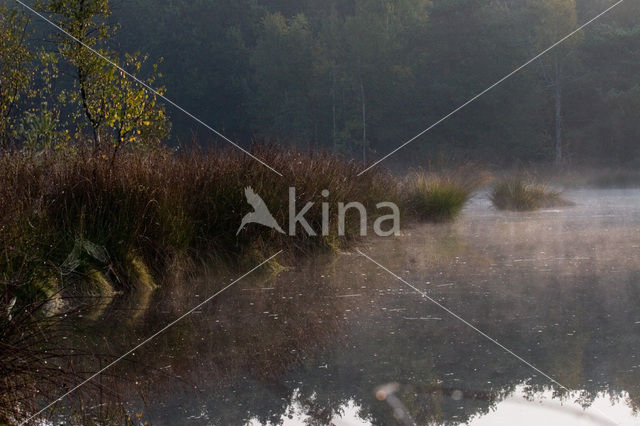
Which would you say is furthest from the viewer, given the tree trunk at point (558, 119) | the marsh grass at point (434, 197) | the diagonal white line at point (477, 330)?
the tree trunk at point (558, 119)

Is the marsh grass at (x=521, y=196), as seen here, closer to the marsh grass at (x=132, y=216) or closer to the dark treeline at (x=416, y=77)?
the marsh grass at (x=132, y=216)

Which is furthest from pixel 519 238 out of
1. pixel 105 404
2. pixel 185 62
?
pixel 185 62

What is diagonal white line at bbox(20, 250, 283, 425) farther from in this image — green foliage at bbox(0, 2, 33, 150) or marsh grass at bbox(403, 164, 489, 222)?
marsh grass at bbox(403, 164, 489, 222)

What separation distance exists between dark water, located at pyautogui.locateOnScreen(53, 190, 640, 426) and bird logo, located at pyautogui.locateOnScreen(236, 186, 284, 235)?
1.35 ft

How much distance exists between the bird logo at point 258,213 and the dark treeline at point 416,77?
622 inches

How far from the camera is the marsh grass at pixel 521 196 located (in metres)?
12.4

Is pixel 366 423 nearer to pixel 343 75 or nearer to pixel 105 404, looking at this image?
pixel 105 404

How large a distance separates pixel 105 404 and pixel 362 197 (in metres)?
5.78

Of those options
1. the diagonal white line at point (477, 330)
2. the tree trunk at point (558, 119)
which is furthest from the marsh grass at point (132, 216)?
the tree trunk at point (558, 119)

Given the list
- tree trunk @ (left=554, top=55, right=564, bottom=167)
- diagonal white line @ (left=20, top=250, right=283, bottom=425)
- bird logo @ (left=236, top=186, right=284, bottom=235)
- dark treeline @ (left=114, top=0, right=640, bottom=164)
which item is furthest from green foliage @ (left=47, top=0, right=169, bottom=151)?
tree trunk @ (left=554, top=55, right=564, bottom=167)

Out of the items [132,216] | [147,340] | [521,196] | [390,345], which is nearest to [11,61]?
[132,216]

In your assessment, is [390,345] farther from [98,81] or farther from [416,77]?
[416,77]

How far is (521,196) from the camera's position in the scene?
12430 mm

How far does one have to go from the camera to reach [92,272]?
4887mm
